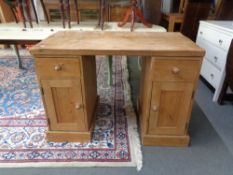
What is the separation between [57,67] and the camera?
101cm

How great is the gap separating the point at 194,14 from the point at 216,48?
869 millimetres

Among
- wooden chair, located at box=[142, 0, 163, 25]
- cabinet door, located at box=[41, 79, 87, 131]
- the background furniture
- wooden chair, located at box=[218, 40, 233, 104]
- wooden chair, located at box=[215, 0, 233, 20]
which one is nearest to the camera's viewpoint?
cabinet door, located at box=[41, 79, 87, 131]

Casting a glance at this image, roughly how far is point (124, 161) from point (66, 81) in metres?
0.63

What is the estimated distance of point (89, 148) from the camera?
4.00 feet

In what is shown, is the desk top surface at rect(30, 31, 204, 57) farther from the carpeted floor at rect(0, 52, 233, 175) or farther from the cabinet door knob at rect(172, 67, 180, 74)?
the carpeted floor at rect(0, 52, 233, 175)

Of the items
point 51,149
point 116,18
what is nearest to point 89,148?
point 51,149

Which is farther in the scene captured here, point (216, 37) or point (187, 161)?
point (216, 37)

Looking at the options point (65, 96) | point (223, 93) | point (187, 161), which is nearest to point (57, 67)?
point (65, 96)

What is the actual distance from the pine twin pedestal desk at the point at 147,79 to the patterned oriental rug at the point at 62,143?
0.10 m

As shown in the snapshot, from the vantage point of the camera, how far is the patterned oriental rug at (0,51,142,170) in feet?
3.70

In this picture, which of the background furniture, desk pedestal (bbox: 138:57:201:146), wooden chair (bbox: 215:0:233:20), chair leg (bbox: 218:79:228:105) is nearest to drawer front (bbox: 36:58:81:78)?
desk pedestal (bbox: 138:57:201:146)

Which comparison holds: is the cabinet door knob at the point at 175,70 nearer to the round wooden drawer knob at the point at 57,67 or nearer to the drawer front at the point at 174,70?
the drawer front at the point at 174,70

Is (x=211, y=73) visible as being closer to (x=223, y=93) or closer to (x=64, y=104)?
(x=223, y=93)

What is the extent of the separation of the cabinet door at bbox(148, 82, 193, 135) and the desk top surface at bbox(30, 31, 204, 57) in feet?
0.65
